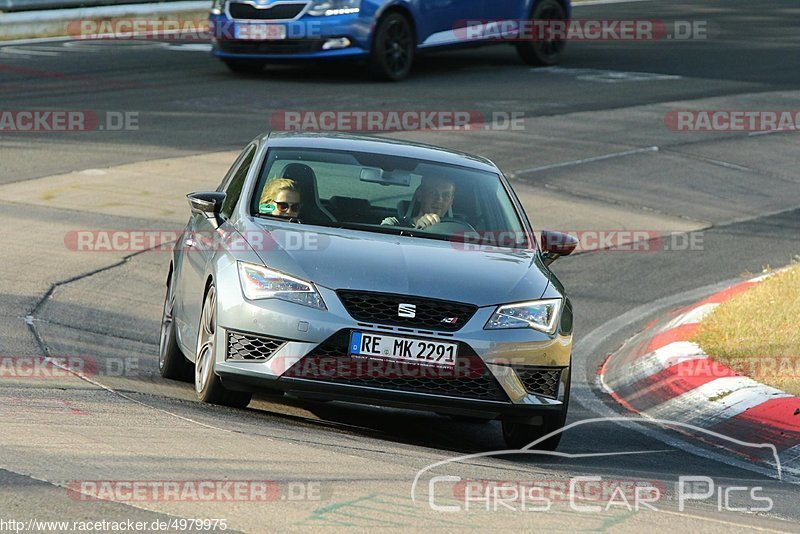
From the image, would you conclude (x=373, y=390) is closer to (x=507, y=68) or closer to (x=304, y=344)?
(x=304, y=344)

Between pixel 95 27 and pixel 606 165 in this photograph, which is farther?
pixel 95 27

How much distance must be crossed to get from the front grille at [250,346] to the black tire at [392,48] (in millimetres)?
14155

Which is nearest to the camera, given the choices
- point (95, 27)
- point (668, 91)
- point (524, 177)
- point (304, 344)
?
point (304, 344)

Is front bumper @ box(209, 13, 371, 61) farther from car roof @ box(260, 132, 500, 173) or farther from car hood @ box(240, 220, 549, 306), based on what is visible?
car hood @ box(240, 220, 549, 306)

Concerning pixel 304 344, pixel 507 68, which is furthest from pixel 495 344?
pixel 507 68

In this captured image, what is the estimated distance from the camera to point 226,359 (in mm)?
7242

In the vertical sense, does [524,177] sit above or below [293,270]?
below

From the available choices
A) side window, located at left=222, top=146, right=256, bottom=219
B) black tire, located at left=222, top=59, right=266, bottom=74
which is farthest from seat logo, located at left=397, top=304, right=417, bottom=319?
black tire, located at left=222, top=59, right=266, bottom=74

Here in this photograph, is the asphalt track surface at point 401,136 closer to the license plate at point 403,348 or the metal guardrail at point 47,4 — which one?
the license plate at point 403,348

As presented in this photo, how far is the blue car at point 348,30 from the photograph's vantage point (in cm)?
2028

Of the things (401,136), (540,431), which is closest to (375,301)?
(540,431)

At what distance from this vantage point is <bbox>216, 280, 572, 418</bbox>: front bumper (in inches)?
276

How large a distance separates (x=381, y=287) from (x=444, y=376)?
54 centimetres

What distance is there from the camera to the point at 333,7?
2045 cm
